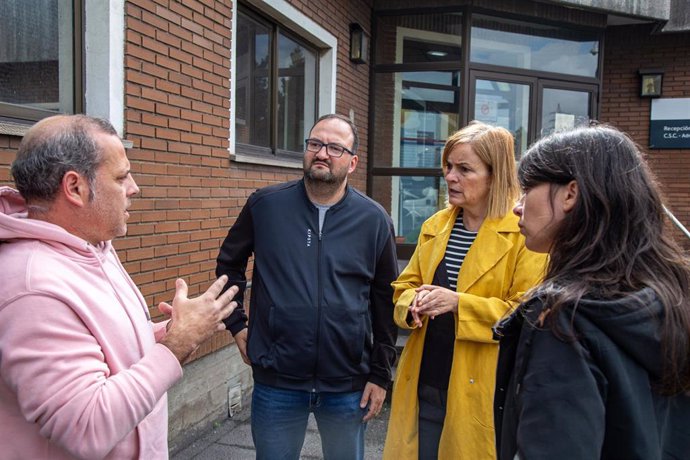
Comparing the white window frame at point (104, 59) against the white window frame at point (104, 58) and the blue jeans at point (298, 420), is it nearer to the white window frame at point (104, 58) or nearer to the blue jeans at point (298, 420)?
the white window frame at point (104, 58)

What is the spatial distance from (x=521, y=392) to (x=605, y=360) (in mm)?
191

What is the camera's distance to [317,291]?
2.46 meters

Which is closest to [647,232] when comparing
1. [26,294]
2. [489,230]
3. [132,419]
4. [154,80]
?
[489,230]

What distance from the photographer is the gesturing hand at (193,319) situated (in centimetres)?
155

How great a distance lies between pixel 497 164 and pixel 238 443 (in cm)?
282

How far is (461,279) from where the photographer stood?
228 cm

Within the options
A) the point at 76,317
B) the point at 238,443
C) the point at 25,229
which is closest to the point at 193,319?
the point at 76,317

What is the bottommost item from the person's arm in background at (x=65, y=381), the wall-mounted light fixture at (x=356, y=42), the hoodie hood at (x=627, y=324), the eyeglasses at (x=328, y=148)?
the person's arm in background at (x=65, y=381)

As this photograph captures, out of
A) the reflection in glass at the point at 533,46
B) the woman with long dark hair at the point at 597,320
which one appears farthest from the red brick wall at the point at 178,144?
the reflection in glass at the point at 533,46

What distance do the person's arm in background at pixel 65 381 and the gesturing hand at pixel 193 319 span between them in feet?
0.53

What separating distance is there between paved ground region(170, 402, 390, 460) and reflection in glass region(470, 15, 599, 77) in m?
4.86

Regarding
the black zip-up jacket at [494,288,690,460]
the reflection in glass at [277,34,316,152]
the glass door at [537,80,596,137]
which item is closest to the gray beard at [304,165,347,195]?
the black zip-up jacket at [494,288,690,460]

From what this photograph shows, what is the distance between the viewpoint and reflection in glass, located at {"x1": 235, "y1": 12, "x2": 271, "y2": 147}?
4.75 m

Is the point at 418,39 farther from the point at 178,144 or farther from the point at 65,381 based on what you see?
the point at 65,381
